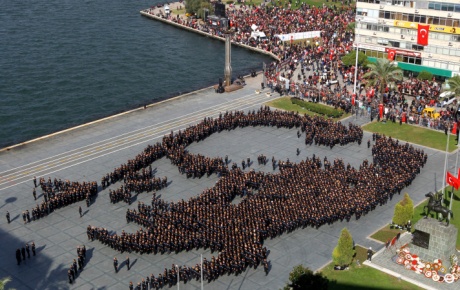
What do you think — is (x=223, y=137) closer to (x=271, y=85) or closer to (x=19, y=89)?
(x=271, y=85)

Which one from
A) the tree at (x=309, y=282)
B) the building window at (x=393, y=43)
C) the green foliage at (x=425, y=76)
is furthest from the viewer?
the building window at (x=393, y=43)

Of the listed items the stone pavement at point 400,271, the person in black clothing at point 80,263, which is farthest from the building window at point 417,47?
the person in black clothing at point 80,263

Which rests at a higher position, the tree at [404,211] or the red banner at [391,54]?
the red banner at [391,54]

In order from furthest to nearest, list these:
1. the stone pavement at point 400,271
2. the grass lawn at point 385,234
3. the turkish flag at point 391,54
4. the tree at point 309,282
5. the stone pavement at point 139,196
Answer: the turkish flag at point 391,54
the grass lawn at point 385,234
the stone pavement at point 139,196
the stone pavement at point 400,271
the tree at point 309,282

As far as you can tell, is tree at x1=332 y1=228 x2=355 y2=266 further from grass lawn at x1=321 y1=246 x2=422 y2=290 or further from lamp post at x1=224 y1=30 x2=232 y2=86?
lamp post at x1=224 y1=30 x2=232 y2=86

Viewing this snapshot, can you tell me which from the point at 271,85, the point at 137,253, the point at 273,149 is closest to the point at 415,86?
the point at 271,85

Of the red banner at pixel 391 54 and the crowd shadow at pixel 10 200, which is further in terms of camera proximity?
the red banner at pixel 391 54

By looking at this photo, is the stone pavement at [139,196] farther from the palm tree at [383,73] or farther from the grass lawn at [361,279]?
the palm tree at [383,73]
